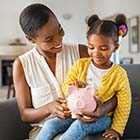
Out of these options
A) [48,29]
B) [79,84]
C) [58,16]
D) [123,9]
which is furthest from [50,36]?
[58,16]

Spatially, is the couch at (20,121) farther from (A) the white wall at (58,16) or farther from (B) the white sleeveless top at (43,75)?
(A) the white wall at (58,16)

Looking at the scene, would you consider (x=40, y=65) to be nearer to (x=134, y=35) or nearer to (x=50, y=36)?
(x=50, y=36)

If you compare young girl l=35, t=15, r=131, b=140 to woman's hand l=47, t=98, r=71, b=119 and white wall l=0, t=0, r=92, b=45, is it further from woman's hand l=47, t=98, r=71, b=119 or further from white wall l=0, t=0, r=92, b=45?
white wall l=0, t=0, r=92, b=45

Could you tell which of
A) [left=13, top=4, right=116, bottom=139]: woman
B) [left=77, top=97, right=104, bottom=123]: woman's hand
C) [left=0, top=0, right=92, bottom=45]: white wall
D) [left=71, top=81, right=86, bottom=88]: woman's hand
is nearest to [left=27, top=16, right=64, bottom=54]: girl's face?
[left=13, top=4, right=116, bottom=139]: woman

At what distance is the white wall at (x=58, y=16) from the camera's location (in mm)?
7656

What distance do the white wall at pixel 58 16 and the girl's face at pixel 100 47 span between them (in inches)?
254

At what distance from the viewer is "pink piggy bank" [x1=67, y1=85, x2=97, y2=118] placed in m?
1.17

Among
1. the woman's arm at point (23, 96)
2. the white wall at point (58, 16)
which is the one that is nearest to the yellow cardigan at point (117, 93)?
the woman's arm at point (23, 96)

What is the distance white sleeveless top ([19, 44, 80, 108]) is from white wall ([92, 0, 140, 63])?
401 cm

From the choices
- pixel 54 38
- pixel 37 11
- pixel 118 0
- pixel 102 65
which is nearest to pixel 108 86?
pixel 102 65

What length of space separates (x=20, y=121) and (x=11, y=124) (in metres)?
0.06

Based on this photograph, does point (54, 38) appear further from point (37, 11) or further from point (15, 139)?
point (15, 139)

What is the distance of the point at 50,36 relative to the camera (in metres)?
1.45

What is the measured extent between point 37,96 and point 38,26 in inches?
13.2
